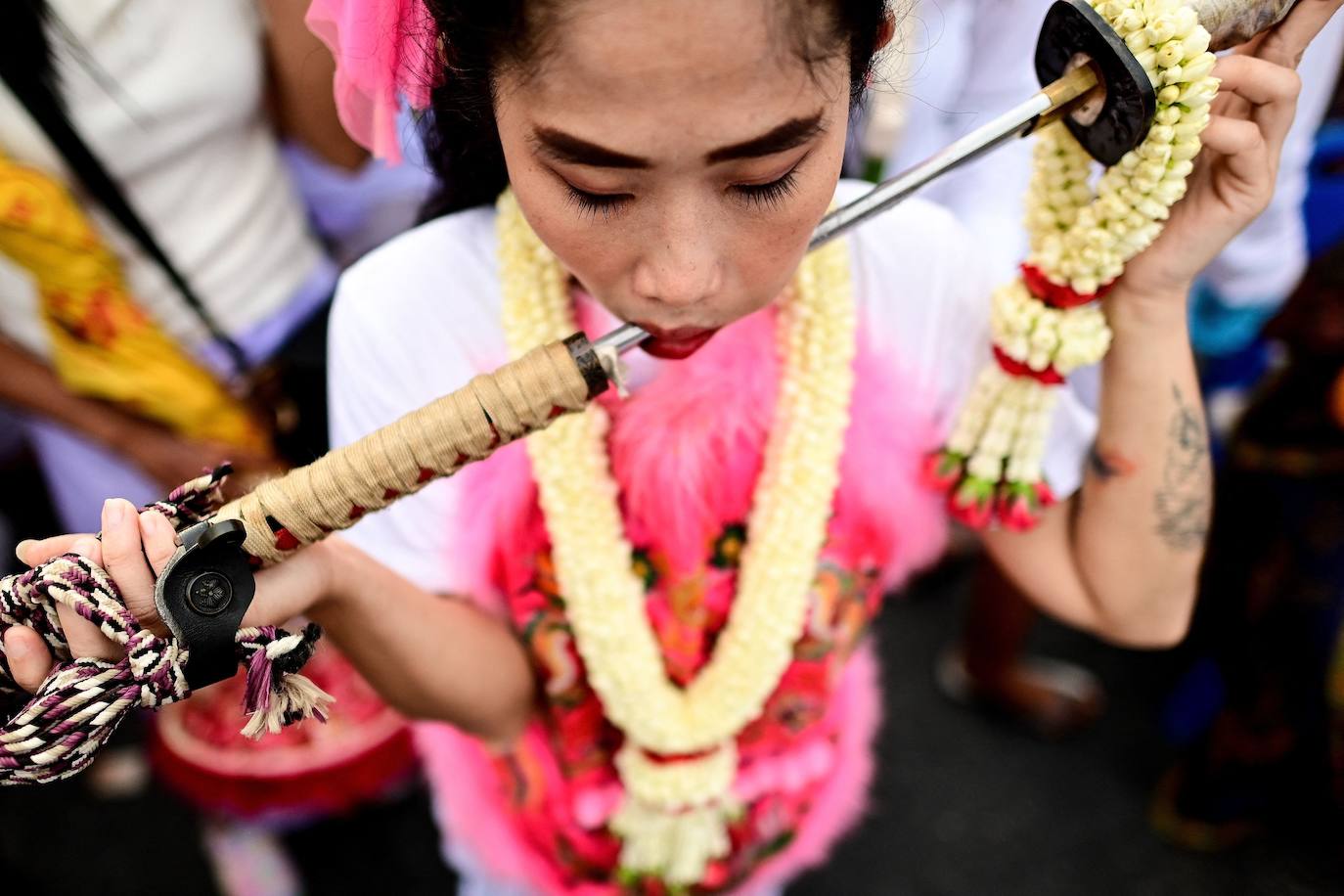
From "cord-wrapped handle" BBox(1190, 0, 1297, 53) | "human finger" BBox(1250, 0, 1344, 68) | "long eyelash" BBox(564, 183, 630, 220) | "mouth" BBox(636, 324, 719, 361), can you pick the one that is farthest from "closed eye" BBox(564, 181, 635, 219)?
"human finger" BBox(1250, 0, 1344, 68)

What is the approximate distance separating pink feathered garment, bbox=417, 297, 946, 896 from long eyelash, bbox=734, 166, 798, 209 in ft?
0.97

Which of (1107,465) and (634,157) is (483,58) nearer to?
(634,157)

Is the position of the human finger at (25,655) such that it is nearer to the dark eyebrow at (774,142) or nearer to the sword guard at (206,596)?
the sword guard at (206,596)

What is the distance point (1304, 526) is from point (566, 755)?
4.99ft

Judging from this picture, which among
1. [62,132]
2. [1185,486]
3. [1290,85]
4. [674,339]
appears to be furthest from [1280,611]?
[62,132]

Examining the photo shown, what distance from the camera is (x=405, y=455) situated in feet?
2.53

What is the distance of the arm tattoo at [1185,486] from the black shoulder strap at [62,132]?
4.24 feet

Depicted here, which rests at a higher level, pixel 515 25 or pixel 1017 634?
pixel 515 25

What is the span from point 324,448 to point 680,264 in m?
0.93

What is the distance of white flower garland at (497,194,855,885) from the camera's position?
990mm

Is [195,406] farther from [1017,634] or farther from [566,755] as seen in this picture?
[1017,634]

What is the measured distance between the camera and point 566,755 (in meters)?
1.15

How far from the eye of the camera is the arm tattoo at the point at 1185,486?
3.43ft

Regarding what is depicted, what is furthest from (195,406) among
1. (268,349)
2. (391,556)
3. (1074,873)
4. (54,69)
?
(1074,873)
